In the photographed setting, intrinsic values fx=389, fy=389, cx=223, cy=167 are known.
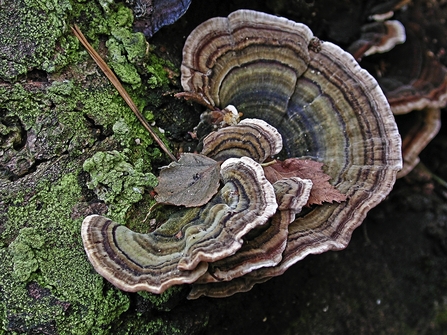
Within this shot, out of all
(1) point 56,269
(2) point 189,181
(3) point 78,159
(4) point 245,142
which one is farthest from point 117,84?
(1) point 56,269

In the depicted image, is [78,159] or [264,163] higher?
[78,159]

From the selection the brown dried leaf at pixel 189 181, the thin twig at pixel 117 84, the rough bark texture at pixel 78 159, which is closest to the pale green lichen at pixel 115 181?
the rough bark texture at pixel 78 159

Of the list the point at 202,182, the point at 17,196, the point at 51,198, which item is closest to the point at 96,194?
the point at 51,198

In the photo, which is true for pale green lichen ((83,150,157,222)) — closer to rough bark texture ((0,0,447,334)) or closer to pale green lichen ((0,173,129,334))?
rough bark texture ((0,0,447,334))

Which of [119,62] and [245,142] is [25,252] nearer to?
[119,62]

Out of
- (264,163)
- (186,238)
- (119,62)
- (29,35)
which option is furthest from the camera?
(119,62)

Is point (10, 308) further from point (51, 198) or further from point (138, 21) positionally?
point (138, 21)

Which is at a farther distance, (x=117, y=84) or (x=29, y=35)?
(x=117, y=84)
